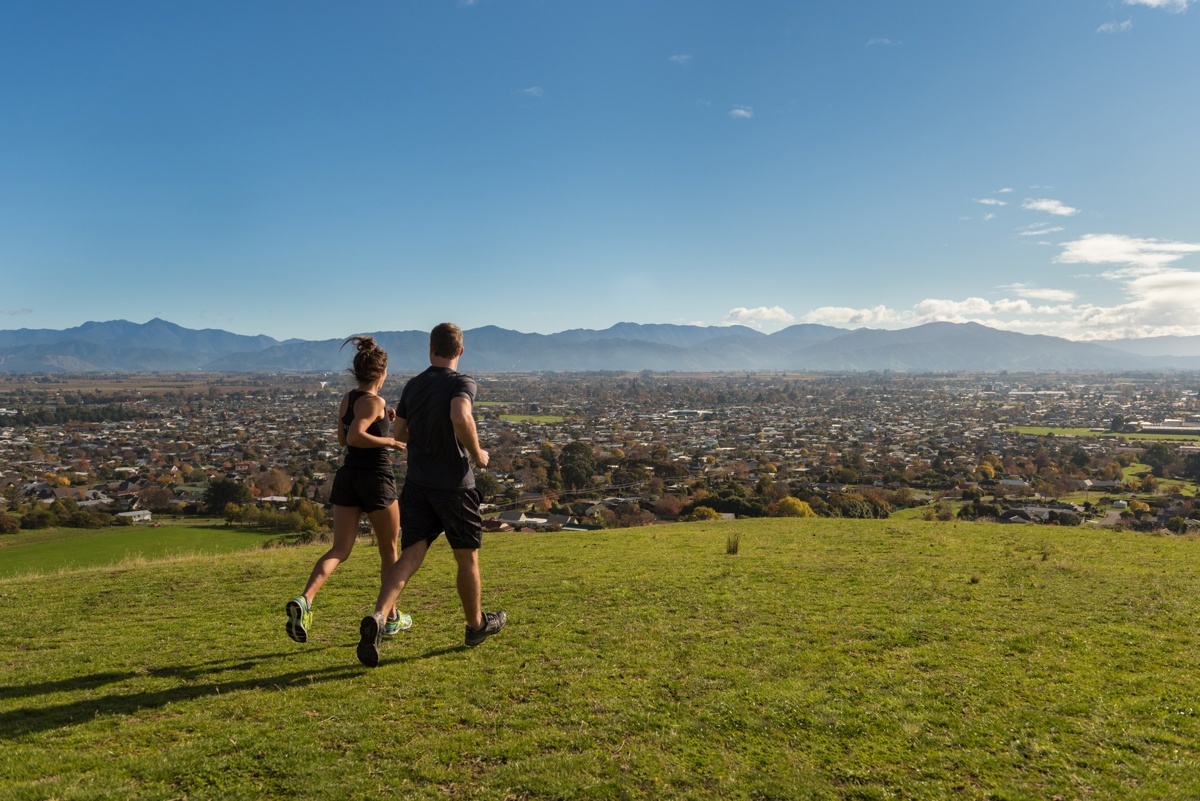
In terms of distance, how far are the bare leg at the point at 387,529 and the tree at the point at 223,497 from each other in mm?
29793

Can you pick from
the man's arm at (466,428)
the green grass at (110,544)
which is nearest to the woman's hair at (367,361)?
the man's arm at (466,428)

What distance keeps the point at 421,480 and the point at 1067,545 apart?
13114mm

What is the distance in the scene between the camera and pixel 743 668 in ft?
16.8

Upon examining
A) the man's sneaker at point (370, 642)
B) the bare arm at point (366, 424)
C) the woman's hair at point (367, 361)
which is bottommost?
the man's sneaker at point (370, 642)

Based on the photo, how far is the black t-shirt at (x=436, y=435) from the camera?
4996mm

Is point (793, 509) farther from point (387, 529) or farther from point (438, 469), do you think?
point (438, 469)

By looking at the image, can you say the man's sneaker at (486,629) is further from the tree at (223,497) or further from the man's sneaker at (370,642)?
the tree at (223,497)

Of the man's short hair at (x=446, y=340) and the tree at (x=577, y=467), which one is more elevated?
the man's short hair at (x=446, y=340)

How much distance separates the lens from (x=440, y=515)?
16.5ft

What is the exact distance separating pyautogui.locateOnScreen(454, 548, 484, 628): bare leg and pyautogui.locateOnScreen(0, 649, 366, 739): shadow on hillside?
964 millimetres

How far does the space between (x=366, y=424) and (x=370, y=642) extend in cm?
173

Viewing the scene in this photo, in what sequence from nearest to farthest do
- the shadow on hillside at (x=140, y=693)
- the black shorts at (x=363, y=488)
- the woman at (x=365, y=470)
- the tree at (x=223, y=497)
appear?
the shadow on hillside at (x=140, y=693) → the woman at (x=365, y=470) → the black shorts at (x=363, y=488) → the tree at (x=223, y=497)

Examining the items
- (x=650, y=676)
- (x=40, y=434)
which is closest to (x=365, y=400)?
(x=650, y=676)

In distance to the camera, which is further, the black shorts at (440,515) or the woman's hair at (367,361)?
the woman's hair at (367,361)
